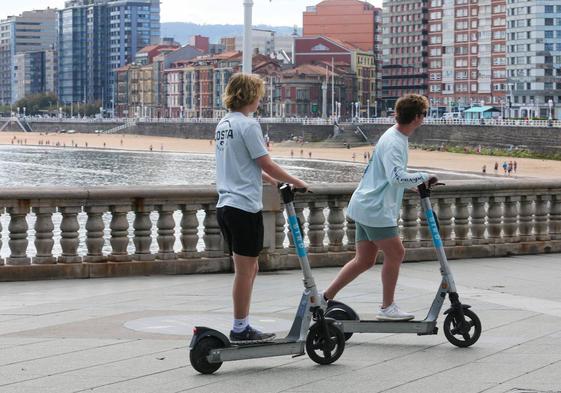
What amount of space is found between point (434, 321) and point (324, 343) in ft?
3.29

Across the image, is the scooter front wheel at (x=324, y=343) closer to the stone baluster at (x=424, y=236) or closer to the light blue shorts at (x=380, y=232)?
the light blue shorts at (x=380, y=232)

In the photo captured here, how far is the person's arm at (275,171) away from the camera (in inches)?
297

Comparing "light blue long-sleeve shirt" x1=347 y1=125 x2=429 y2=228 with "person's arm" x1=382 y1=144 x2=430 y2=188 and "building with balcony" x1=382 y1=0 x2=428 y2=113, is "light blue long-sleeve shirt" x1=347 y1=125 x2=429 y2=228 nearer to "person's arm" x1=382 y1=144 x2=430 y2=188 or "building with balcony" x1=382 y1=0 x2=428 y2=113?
"person's arm" x1=382 y1=144 x2=430 y2=188

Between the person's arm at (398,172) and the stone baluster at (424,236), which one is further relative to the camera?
Answer: the stone baluster at (424,236)

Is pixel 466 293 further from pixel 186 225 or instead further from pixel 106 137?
pixel 106 137

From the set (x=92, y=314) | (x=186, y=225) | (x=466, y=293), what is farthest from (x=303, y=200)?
(x=92, y=314)

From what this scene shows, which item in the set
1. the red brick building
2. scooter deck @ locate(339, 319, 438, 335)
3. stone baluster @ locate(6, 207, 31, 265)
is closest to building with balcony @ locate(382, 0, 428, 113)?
the red brick building

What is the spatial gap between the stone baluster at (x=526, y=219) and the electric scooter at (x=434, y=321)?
21.2 ft

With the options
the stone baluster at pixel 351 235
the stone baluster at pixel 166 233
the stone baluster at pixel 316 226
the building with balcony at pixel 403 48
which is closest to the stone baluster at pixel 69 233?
the stone baluster at pixel 166 233

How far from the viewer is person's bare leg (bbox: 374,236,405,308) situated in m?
8.61

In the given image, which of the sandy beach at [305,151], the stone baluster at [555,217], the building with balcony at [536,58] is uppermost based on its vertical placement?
the building with balcony at [536,58]

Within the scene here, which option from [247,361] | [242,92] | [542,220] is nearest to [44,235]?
[247,361]

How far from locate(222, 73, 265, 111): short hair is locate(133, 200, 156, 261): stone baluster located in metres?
4.83

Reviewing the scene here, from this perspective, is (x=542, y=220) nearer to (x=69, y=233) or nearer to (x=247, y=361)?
(x=69, y=233)
